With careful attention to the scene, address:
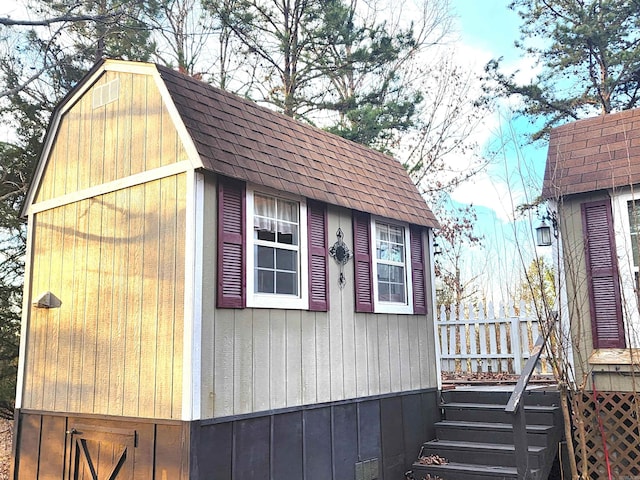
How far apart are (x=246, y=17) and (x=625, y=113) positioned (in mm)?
8979

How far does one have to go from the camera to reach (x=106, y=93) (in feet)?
18.3

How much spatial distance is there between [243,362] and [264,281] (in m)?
0.77

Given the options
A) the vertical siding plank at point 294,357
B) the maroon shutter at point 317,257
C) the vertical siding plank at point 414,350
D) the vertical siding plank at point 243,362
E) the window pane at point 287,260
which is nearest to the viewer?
the vertical siding plank at point 243,362

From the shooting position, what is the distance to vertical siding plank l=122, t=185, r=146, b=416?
15.3 ft

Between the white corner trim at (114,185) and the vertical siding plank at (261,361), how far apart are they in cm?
139

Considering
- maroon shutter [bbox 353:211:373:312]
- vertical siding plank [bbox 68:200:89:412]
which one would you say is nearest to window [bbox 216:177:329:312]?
maroon shutter [bbox 353:211:373:312]

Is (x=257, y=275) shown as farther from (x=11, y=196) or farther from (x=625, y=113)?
(x=11, y=196)

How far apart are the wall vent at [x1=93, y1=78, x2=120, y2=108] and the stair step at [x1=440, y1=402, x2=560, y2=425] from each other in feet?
16.9

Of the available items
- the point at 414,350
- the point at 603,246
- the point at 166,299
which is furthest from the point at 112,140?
the point at 603,246

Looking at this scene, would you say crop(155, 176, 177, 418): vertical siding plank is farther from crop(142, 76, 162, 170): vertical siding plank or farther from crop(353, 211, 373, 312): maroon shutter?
crop(353, 211, 373, 312): maroon shutter

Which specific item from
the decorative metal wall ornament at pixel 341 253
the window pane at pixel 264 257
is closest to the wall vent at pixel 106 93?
the window pane at pixel 264 257

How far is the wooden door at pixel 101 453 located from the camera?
457 centimetres

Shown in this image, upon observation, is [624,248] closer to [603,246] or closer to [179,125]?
[603,246]

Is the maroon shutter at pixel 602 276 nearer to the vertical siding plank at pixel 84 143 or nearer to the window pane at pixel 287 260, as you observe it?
the window pane at pixel 287 260
